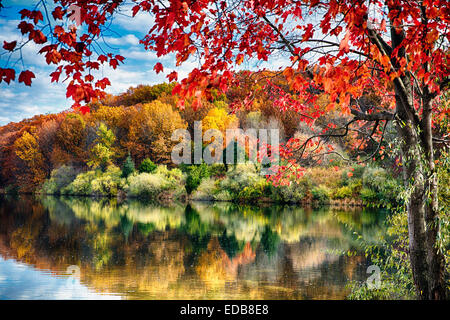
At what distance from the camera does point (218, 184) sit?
2911 cm

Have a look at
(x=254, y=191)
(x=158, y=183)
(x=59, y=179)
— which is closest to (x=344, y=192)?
(x=254, y=191)

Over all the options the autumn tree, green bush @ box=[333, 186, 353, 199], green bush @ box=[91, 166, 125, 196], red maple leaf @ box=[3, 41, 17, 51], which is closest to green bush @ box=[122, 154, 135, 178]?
green bush @ box=[91, 166, 125, 196]

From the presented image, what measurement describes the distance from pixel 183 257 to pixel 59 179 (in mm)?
33107

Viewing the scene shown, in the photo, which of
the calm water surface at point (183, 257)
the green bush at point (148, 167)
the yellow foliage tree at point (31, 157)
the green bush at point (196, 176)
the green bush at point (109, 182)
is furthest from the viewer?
the yellow foliage tree at point (31, 157)

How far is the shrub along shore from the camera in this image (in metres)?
23.3

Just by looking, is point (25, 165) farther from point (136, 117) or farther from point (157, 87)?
point (157, 87)

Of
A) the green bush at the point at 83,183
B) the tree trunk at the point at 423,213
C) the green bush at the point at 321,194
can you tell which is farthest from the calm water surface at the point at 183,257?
the green bush at the point at 83,183

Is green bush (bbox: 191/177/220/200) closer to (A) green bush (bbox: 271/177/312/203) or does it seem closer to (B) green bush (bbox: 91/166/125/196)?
(A) green bush (bbox: 271/177/312/203)

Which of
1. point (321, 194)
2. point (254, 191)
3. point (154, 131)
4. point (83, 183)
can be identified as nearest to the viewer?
point (321, 194)

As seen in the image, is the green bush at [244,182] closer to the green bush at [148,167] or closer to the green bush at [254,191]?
the green bush at [254,191]

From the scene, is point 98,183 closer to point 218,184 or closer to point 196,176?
point 196,176

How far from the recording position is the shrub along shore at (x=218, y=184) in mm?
23322

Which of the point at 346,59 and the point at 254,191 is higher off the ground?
the point at 346,59

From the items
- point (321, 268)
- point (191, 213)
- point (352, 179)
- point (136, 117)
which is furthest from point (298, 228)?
point (136, 117)
